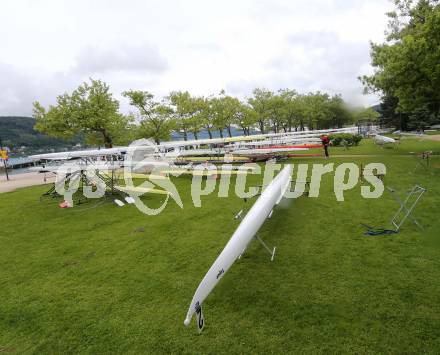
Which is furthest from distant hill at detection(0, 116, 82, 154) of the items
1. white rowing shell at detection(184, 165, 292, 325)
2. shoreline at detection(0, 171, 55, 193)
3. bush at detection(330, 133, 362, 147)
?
white rowing shell at detection(184, 165, 292, 325)

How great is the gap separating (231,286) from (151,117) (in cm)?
3427

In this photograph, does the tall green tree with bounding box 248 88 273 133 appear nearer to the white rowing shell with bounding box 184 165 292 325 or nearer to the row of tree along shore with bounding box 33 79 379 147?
the row of tree along shore with bounding box 33 79 379 147

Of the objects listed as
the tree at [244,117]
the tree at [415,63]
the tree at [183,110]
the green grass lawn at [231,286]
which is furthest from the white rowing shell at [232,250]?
the tree at [244,117]

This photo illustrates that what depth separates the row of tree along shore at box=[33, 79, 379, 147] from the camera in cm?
2988

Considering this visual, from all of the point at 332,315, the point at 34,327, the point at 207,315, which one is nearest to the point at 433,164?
the point at 332,315

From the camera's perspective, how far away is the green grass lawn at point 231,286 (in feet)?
13.7

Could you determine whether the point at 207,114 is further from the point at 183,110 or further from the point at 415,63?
the point at 415,63

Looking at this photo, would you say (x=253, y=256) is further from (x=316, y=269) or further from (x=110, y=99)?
(x=110, y=99)

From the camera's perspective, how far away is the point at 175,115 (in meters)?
44.9

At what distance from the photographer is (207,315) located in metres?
4.78

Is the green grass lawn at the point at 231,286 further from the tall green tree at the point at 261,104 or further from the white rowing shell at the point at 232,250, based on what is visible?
the tall green tree at the point at 261,104

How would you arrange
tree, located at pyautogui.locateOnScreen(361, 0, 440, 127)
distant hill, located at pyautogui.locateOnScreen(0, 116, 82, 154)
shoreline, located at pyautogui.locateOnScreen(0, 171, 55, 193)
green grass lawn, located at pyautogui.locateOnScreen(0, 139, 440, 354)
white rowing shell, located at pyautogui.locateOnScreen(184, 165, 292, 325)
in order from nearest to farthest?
white rowing shell, located at pyautogui.locateOnScreen(184, 165, 292, 325) → green grass lawn, located at pyautogui.locateOnScreen(0, 139, 440, 354) → tree, located at pyautogui.locateOnScreen(361, 0, 440, 127) → shoreline, located at pyautogui.locateOnScreen(0, 171, 55, 193) → distant hill, located at pyautogui.locateOnScreen(0, 116, 82, 154)

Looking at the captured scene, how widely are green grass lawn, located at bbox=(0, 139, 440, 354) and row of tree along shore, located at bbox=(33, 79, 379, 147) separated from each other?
2363 centimetres

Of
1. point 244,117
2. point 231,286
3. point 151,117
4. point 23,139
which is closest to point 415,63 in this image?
point 231,286
